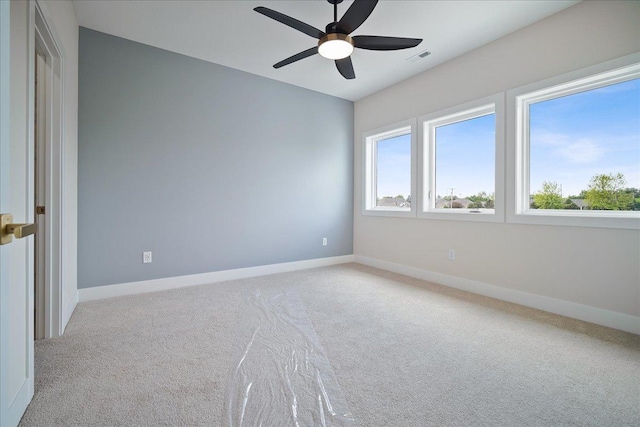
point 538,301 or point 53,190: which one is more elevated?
point 53,190

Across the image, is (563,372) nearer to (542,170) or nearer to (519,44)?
(542,170)

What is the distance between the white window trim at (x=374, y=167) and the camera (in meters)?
3.87

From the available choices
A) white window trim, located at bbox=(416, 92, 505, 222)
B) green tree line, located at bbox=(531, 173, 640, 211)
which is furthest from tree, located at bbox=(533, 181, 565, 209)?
white window trim, located at bbox=(416, 92, 505, 222)

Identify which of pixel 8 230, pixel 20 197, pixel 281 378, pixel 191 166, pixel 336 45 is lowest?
pixel 281 378

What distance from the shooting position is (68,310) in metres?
2.38

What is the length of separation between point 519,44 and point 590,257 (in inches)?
83.1

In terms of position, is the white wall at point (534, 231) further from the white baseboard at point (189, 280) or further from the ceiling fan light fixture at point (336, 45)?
the ceiling fan light fixture at point (336, 45)

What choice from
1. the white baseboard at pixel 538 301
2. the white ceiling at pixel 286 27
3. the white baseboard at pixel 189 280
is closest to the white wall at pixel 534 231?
the white baseboard at pixel 538 301

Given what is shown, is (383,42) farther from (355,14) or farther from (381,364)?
(381,364)

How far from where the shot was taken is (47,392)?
147 centimetres

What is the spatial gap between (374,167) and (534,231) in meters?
2.52

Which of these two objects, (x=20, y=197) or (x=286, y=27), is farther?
(x=286, y=27)

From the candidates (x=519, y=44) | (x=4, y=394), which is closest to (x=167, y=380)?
(x=4, y=394)

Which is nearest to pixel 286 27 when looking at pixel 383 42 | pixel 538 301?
pixel 383 42
